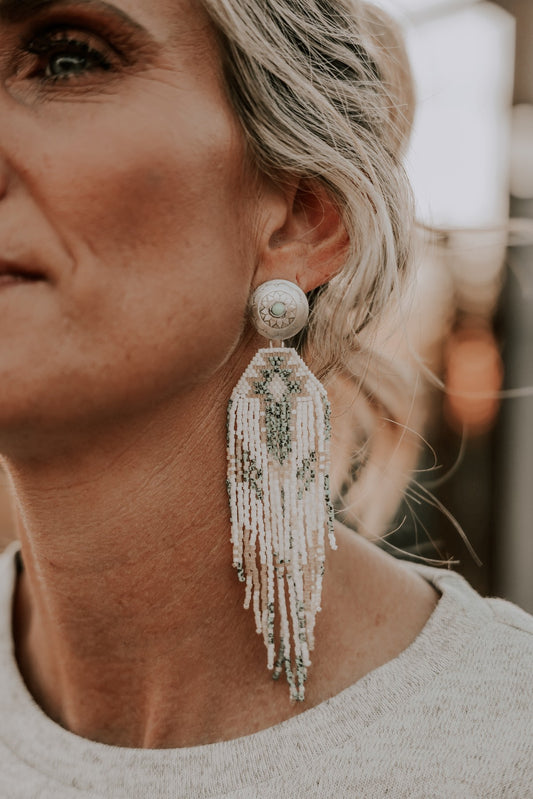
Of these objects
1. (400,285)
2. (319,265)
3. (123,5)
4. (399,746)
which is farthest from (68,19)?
(399,746)

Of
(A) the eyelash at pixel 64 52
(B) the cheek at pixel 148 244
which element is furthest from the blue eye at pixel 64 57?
(B) the cheek at pixel 148 244

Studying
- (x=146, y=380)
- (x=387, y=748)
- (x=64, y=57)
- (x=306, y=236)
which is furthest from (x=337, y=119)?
(x=387, y=748)

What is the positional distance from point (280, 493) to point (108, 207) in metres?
0.59

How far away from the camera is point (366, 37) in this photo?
5.37 feet

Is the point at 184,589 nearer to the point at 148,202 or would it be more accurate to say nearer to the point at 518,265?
the point at 148,202

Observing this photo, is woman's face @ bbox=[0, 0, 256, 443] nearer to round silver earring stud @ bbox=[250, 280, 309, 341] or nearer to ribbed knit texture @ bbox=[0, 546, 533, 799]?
round silver earring stud @ bbox=[250, 280, 309, 341]

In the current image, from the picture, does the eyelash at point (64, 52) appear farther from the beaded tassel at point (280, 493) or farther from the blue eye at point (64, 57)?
the beaded tassel at point (280, 493)

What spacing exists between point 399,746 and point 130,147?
108 cm

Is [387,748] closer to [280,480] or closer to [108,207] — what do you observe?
[280,480]

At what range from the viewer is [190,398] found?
1440mm

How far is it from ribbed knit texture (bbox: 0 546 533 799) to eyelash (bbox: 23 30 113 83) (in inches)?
45.5

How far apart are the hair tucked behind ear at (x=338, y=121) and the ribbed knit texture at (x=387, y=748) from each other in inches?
24.6

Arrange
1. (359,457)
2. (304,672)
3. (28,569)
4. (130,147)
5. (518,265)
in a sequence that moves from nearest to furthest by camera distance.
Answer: (130,147), (304,672), (28,569), (359,457), (518,265)

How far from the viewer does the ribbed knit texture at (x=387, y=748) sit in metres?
1.25
